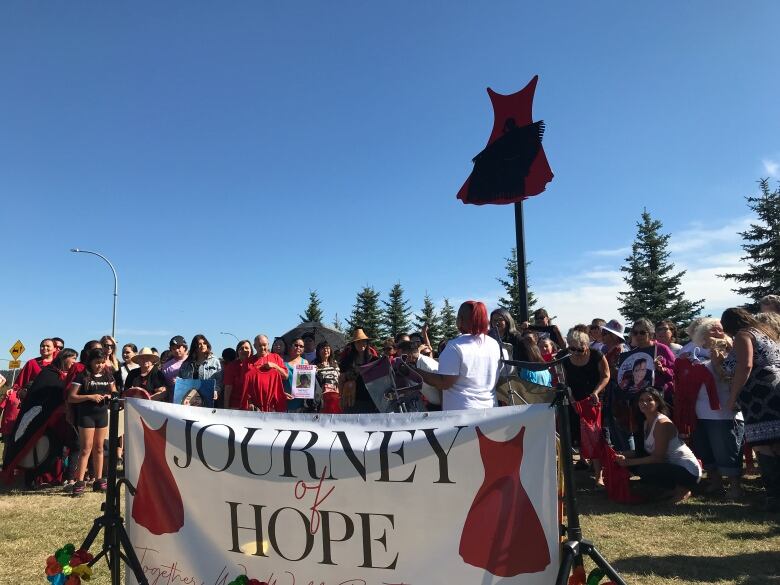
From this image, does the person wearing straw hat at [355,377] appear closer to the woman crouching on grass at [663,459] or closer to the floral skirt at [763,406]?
the woman crouching on grass at [663,459]

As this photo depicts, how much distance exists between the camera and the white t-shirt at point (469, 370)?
4016 mm

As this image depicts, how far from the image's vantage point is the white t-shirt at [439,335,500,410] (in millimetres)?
4016

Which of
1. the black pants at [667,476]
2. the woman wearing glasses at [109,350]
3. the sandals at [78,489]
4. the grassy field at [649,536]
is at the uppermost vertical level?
the woman wearing glasses at [109,350]

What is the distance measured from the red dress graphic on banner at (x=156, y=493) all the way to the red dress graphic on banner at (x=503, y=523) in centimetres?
163

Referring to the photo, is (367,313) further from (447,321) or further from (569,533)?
(569,533)

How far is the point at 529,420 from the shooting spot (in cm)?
269

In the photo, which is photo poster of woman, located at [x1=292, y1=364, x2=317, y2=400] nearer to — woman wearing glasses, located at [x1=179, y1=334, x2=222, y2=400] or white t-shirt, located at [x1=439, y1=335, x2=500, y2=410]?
woman wearing glasses, located at [x1=179, y1=334, x2=222, y2=400]

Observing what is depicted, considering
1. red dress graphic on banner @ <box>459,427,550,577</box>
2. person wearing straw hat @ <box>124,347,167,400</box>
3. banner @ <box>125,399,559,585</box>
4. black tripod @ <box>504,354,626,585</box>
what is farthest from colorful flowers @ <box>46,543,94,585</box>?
person wearing straw hat @ <box>124,347,167,400</box>

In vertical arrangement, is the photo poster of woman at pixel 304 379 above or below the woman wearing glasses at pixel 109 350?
below

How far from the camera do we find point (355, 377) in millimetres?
6996

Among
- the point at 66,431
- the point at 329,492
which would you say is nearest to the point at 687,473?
the point at 329,492

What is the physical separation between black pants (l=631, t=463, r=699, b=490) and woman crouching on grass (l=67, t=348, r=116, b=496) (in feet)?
19.3

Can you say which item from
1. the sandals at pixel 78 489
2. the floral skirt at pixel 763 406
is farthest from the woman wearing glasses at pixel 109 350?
the floral skirt at pixel 763 406

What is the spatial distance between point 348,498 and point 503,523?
0.77 metres
